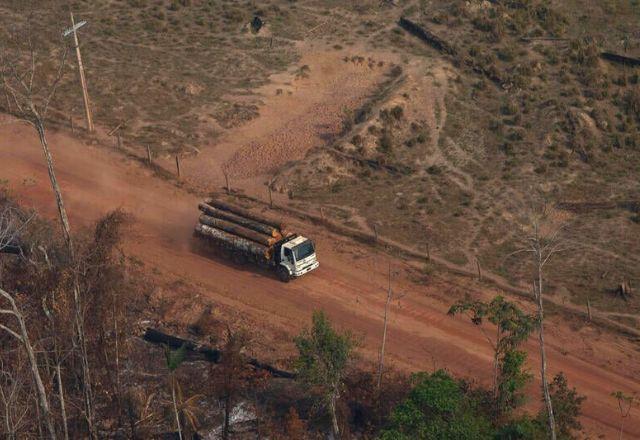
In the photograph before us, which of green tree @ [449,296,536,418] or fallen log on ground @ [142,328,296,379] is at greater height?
green tree @ [449,296,536,418]

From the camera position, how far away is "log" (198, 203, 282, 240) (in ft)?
135

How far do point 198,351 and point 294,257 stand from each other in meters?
6.90

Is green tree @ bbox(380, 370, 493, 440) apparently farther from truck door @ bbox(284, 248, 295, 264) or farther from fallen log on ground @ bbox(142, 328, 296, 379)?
truck door @ bbox(284, 248, 295, 264)

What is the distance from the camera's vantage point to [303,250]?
40562 millimetres

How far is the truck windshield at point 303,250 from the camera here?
4031cm

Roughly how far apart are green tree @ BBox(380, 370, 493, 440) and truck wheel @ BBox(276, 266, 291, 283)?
13280 mm

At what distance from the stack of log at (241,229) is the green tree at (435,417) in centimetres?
1426

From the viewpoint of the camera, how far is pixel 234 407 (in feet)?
106

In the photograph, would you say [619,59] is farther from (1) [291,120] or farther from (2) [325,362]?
(2) [325,362]

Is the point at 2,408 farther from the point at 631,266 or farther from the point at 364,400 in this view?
the point at 631,266

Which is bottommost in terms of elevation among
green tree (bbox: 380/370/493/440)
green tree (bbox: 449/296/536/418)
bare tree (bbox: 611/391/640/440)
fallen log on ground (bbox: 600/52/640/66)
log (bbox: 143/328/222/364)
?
bare tree (bbox: 611/391/640/440)

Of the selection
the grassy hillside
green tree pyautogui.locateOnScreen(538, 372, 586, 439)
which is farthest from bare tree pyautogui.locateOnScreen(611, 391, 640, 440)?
the grassy hillside

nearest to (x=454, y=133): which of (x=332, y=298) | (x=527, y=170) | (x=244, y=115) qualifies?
(x=527, y=170)

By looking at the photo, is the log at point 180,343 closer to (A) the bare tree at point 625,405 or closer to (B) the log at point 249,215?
(B) the log at point 249,215
